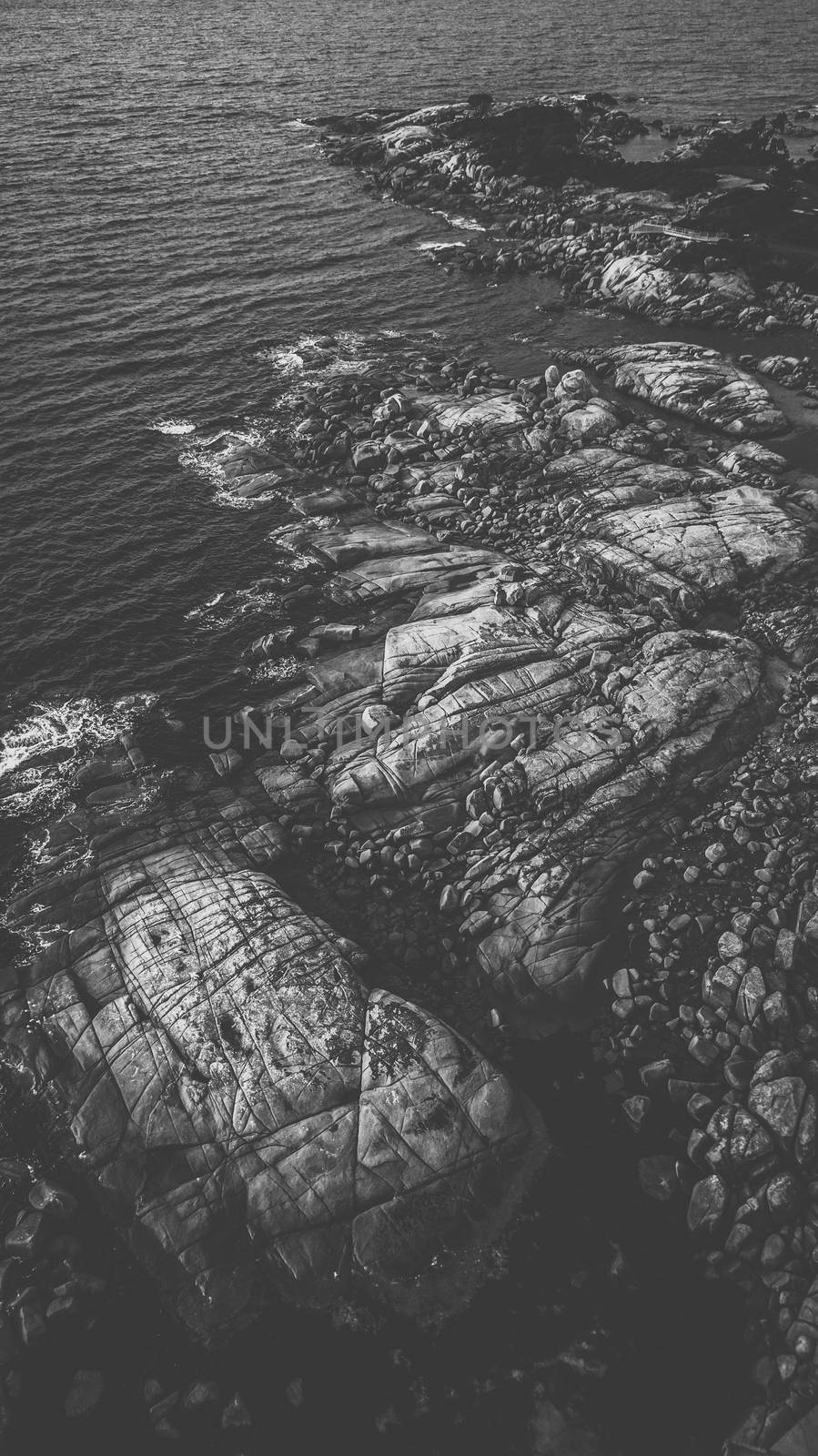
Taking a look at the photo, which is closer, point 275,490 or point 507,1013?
point 507,1013

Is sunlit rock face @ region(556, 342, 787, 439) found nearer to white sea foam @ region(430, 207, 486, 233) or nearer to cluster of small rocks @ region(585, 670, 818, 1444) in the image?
cluster of small rocks @ region(585, 670, 818, 1444)

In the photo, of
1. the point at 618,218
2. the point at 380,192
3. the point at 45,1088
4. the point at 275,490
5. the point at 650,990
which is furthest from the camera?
the point at 380,192

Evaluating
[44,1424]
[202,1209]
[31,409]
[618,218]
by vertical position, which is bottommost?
[44,1424]

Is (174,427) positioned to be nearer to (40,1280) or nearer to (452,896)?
(452,896)

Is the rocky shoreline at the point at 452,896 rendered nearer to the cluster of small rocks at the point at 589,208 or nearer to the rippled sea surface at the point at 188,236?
the rippled sea surface at the point at 188,236

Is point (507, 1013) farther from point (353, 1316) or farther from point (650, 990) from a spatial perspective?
point (353, 1316)

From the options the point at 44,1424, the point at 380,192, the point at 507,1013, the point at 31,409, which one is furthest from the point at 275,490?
the point at 380,192

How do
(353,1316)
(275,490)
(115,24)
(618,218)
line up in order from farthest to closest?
1. (115,24)
2. (618,218)
3. (275,490)
4. (353,1316)

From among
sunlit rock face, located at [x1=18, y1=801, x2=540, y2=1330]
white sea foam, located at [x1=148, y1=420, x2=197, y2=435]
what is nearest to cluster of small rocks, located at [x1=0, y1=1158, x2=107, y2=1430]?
sunlit rock face, located at [x1=18, y1=801, x2=540, y2=1330]
